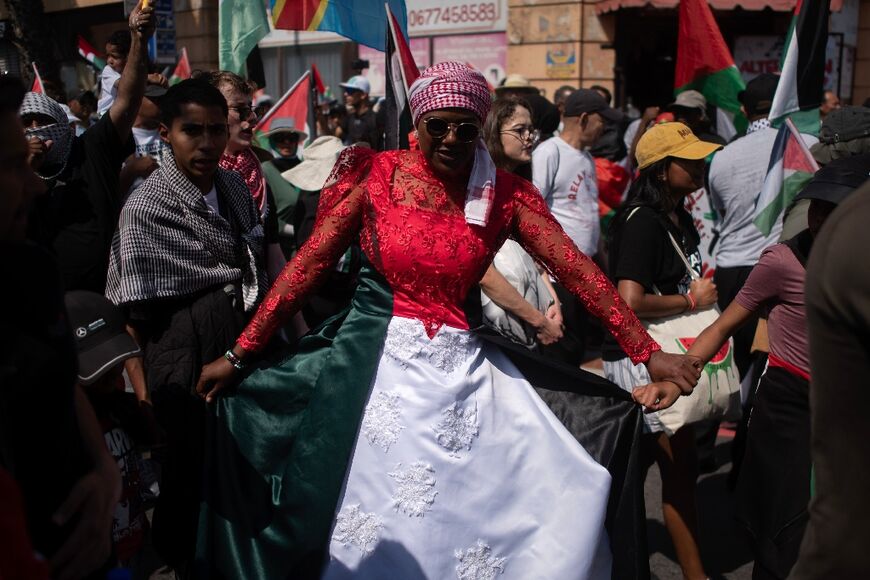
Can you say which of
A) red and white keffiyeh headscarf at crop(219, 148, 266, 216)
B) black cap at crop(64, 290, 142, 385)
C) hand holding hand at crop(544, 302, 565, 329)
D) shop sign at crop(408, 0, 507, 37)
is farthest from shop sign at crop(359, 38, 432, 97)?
black cap at crop(64, 290, 142, 385)

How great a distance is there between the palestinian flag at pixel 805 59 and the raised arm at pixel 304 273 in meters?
2.69

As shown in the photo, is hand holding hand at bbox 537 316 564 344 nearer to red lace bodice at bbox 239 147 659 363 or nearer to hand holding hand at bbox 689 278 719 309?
hand holding hand at bbox 689 278 719 309

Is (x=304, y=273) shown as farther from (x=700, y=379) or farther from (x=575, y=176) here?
(x=575, y=176)

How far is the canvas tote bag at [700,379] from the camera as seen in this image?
12.3 ft

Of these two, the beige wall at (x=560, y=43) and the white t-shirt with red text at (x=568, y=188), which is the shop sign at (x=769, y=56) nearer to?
the beige wall at (x=560, y=43)

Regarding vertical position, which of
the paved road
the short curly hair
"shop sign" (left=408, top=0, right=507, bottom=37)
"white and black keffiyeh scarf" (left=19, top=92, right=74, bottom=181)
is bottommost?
the paved road

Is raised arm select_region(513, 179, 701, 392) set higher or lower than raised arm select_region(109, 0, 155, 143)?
lower

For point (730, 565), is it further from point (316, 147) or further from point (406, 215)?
point (316, 147)

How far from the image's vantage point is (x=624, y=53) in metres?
13.4

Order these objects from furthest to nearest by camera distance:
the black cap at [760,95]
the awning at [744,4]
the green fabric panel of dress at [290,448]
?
the awning at [744,4] → the black cap at [760,95] → the green fabric panel of dress at [290,448]

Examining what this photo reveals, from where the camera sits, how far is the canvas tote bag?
3758mm

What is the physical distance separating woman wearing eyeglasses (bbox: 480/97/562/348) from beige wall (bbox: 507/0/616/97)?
28.4 ft

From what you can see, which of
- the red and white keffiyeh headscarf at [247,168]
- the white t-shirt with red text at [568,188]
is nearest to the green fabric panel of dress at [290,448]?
the red and white keffiyeh headscarf at [247,168]

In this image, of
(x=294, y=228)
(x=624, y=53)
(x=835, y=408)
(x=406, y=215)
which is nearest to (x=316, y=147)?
(x=294, y=228)
